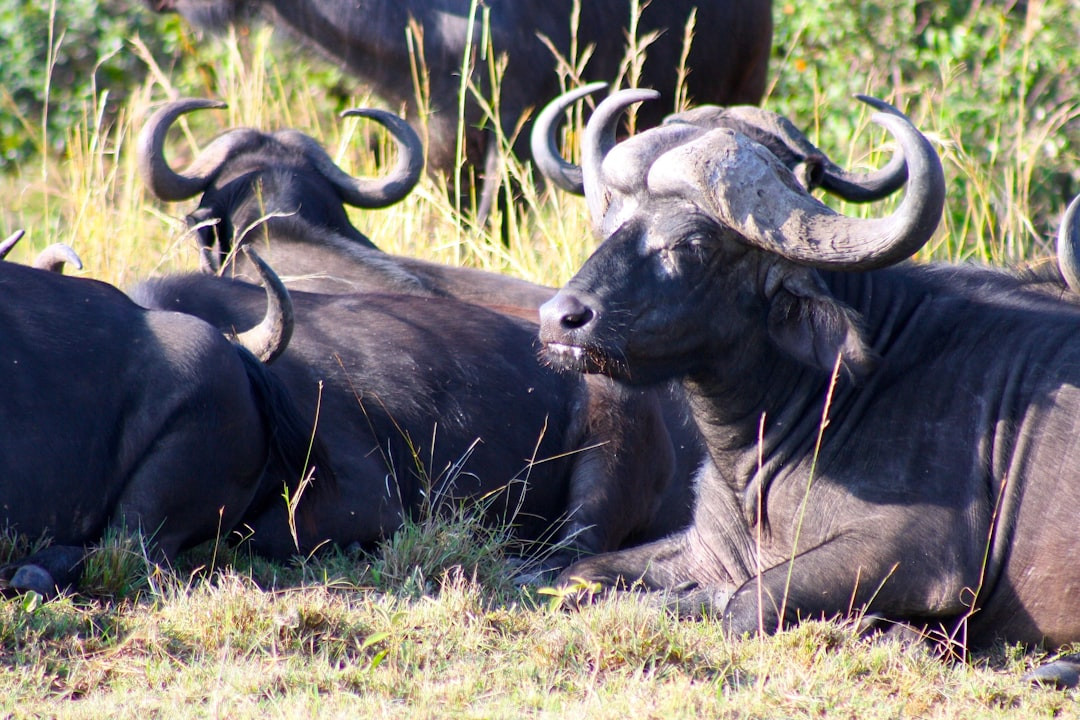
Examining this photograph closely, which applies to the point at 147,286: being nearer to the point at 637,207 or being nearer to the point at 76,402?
the point at 76,402

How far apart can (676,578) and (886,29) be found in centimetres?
715

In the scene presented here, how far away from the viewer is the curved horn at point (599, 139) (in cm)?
486

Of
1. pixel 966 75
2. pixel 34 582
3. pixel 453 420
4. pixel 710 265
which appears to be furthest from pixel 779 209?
pixel 966 75

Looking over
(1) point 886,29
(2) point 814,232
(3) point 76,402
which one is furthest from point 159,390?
(1) point 886,29

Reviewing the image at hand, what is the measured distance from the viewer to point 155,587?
171 inches

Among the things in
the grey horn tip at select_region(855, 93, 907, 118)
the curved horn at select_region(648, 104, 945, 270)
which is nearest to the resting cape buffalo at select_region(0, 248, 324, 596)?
the curved horn at select_region(648, 104, 945, 270)

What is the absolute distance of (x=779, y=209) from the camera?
421cm

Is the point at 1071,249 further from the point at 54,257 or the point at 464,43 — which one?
the point at 464,43

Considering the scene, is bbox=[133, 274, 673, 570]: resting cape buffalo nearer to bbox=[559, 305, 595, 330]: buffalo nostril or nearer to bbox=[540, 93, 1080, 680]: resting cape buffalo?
bbox=[540, 93, 1080, 680]: resting cape buffalo

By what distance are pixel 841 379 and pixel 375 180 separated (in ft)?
12.2

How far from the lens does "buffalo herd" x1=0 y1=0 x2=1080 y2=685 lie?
4281mm

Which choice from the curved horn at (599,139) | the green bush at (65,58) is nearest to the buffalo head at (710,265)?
the curved horn at (599,139)

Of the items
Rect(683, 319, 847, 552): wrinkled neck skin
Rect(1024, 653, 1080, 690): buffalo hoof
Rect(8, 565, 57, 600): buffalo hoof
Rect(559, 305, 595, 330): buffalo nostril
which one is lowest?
Rect(8, 565, 57, 600): buffalo hoof

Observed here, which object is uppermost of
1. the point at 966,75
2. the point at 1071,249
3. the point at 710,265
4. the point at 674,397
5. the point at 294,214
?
the point at 966,75
